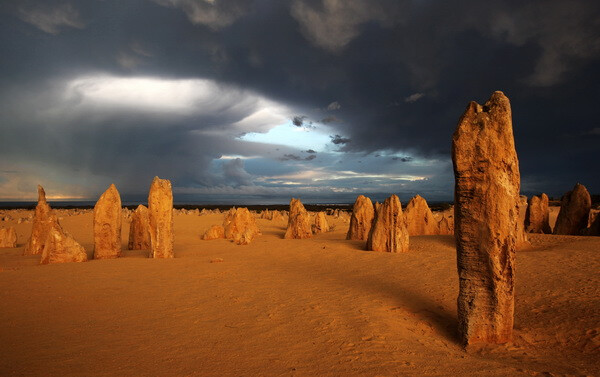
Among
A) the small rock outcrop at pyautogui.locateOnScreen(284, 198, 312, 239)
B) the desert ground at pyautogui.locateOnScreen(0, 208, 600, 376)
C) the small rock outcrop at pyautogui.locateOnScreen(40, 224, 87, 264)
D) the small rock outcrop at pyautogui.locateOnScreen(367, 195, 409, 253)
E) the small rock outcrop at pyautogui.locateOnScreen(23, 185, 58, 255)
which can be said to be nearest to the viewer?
the desert ground at pyautogui.locateOnScreen(0, 208, 600, 376)

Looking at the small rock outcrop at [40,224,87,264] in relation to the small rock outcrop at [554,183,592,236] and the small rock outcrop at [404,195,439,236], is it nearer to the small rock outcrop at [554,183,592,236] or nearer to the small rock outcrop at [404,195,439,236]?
the small rock outcrop at [404,195,439,236]

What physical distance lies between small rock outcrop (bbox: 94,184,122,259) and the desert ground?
37.5 inches

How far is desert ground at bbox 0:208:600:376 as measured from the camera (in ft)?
15.2

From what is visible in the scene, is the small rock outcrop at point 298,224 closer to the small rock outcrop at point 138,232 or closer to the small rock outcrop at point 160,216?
the small rock outcrop at point 138,232

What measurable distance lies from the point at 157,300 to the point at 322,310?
375cm

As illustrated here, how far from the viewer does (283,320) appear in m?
6.38

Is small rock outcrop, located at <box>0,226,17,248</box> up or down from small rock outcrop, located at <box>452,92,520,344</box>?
down

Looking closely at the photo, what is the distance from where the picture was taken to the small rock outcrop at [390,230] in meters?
13.0

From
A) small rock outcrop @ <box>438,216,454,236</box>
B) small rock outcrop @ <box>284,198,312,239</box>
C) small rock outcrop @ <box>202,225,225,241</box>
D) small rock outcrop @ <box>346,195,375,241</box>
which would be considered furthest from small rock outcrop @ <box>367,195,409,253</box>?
small rock outcrop @ <box>202,225,225,241</box>

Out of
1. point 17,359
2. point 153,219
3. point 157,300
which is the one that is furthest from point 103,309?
point 153,219

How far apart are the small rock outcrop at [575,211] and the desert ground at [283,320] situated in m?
6.02

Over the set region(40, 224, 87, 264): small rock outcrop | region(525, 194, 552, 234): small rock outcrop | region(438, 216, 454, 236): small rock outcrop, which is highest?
region(525, 194, 552, 234): small rock outcrop

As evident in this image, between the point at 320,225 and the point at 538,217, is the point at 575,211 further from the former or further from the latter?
the point at 320,225

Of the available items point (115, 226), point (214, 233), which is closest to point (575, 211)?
point (214, 233)
